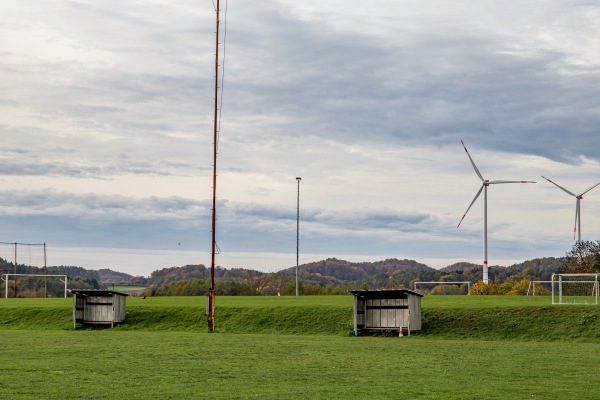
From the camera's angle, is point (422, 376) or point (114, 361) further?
point (114, 361)

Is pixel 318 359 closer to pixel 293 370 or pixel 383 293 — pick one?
pixel 293 370

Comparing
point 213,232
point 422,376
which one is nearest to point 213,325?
point 213,232

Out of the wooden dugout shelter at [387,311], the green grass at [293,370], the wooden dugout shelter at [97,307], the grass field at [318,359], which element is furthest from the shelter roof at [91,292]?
the wooden dugout shelter at [387,311]

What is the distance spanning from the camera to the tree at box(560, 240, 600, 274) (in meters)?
78.8

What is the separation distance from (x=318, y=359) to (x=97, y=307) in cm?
2756

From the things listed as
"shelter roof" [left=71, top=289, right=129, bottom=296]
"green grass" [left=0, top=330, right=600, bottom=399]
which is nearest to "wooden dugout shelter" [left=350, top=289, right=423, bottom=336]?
"green grass" [left=0, top=330, right=600, bottom=399]

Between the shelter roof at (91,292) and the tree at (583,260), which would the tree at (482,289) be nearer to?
the tree at (583,260)

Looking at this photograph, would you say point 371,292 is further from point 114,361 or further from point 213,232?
point 114,361

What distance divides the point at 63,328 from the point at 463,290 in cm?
4508

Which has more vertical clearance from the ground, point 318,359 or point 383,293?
point 383,293

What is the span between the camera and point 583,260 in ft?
284

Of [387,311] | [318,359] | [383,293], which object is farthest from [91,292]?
[318,359]

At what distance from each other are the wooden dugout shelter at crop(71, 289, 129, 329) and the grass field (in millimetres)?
1172

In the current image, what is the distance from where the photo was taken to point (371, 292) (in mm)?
45531
